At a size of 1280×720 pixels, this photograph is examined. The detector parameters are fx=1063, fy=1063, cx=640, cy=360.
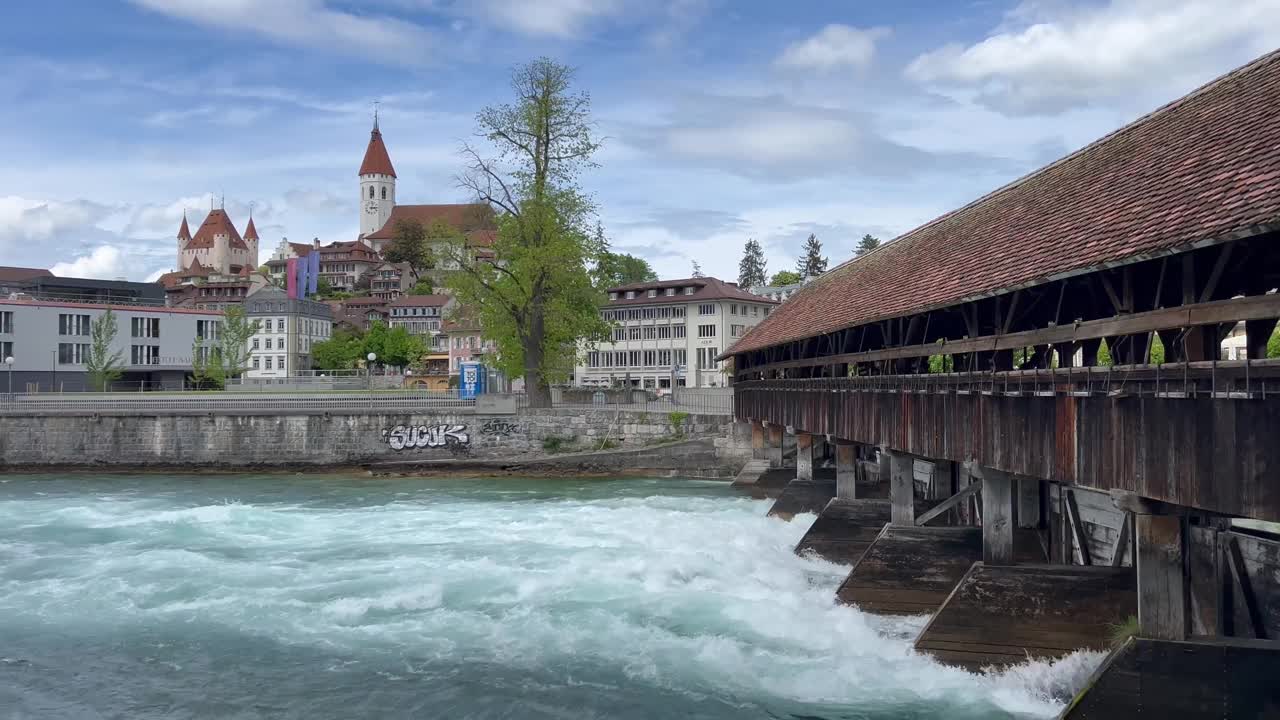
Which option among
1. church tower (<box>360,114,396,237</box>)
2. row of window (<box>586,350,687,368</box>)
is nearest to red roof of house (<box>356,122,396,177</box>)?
church tower (<box>360,114,396,237</box>)

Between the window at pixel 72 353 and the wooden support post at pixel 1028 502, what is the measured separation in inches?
2280

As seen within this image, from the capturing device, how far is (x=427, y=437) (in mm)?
35938

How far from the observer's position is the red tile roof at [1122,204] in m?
7.48

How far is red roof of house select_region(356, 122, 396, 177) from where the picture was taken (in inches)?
6024

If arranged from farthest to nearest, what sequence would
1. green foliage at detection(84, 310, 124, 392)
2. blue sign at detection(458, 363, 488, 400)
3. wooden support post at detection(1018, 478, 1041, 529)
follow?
green foliage at detection(84, 310, 124, 392), blue sign at detection(458, 363, 488, 400), wooden support post at detection(1018, 478, 1041, 529)

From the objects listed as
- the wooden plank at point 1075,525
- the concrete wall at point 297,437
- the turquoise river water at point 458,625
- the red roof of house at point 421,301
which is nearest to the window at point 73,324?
the concrete wall at point 297,437

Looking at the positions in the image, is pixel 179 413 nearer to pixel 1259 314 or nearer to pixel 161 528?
pixel 161 528

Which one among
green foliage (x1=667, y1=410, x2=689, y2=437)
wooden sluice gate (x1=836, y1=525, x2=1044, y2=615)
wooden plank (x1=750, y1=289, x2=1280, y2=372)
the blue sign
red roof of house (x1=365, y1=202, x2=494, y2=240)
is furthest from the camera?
red roof of house (x1=365, y1=202, x2=494, y2=240)

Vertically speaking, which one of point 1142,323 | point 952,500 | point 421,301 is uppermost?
point 421,301

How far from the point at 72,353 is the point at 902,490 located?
188 feet

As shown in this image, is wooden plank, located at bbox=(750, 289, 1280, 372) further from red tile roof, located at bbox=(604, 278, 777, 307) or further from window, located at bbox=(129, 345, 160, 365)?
window, located at bbox=(129, 345, 160, 365)

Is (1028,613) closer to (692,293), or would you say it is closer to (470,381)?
(470,381)

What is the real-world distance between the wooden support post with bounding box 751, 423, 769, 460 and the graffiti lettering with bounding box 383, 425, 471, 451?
33.3 feet

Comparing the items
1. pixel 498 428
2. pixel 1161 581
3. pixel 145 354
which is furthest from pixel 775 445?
pixel 145 354
